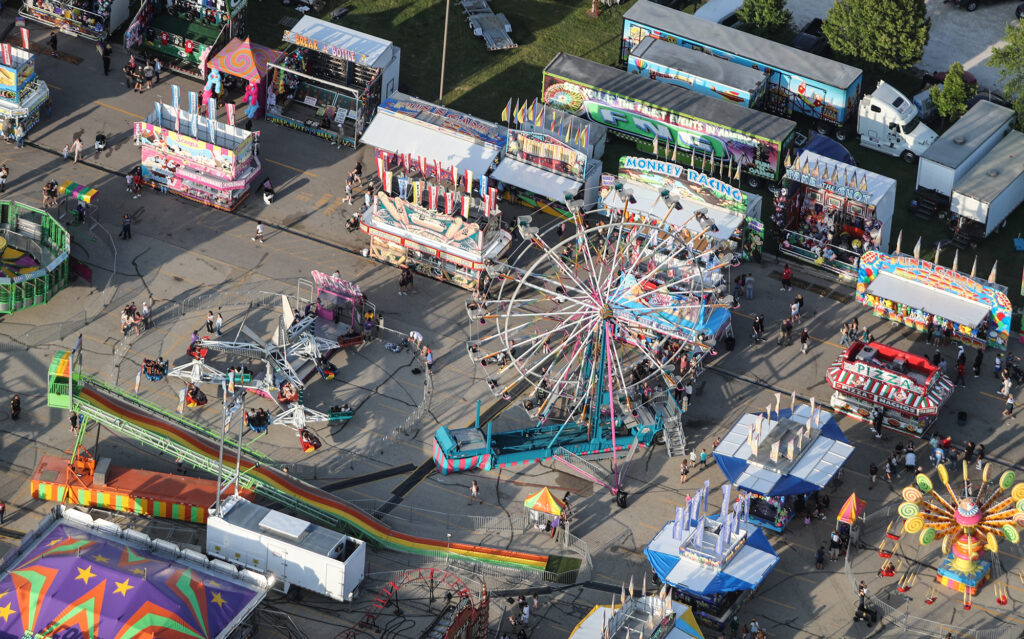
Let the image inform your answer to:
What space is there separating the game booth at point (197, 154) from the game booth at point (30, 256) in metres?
10.9

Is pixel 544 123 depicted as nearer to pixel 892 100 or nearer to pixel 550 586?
pixel 892 100

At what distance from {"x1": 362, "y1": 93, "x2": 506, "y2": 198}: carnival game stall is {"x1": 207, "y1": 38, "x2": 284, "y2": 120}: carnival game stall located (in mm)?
10749

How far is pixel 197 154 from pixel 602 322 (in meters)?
40.8

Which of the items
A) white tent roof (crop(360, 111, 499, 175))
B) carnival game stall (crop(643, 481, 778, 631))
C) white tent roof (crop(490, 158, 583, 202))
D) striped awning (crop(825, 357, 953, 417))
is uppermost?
white tent roof (crop(360, 111, 499, 175))

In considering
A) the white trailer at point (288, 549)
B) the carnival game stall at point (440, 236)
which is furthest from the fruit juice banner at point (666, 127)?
the white trailer at point (288, 549)

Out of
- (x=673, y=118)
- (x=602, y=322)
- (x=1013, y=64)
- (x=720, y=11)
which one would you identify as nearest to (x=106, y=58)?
(x=673, y=118)

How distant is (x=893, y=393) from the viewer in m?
120

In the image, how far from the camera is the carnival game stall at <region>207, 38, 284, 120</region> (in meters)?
145

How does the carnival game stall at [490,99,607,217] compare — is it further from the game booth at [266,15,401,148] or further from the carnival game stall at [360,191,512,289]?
the game booth at [266,15,401,148]

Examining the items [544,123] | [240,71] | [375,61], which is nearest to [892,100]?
[544,123]

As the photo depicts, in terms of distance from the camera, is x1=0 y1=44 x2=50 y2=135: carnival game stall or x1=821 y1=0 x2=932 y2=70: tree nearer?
x1=0 y1=44 x2=50 y2=135: carnival game stall

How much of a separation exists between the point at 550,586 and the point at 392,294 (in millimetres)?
29871

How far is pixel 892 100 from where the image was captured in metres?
143

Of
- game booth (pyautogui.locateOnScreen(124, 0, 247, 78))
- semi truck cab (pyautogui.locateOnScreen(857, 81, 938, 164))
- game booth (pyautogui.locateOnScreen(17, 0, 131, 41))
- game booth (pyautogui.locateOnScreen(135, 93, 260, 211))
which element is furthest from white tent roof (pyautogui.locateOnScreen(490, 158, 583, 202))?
game booth (pyautogui.locateOnScreen(17, 0, 131, 41))
